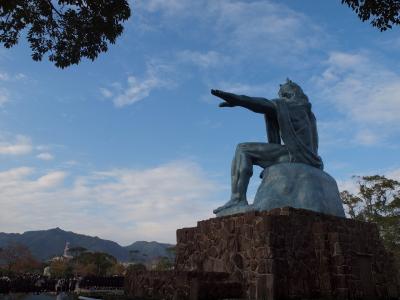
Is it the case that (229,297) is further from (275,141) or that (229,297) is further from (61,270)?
(61,270)

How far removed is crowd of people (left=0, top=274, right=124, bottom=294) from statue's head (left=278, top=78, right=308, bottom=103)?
537 inches

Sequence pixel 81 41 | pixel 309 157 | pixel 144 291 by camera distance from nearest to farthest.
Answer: pixel 81 41
pixel 144 291
pixel 309 157

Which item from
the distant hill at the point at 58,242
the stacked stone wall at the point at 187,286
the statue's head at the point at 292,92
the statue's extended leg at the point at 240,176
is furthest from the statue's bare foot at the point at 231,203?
the distant hill at the point at 58,242

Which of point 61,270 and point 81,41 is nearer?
point 81,41

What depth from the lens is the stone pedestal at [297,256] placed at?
7891 mm

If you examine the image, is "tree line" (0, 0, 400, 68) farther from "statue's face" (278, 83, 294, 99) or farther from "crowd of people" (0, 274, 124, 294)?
"crowd of people" (0, 274, 124, 294)

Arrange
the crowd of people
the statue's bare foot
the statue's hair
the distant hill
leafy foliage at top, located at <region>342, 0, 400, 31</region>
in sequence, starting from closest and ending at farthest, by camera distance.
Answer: leafy foliage at top, located at <region>342, 0, 400, 31</region>
the statue's bare foot
the statue's hair
the crowd of people
the distant hill

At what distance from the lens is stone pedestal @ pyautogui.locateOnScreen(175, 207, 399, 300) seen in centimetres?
789

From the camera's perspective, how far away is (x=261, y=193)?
962 cm

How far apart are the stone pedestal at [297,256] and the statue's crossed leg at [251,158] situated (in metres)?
1.21

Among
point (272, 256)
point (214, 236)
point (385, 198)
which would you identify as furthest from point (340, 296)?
point (385, 198)

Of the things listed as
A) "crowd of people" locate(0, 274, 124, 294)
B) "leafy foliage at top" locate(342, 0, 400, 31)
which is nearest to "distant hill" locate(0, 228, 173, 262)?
"crowd of people" locate(0, 274, 124, 294)

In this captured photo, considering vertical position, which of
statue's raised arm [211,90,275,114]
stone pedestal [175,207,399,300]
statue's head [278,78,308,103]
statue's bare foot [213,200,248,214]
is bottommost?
stone pedestal [175,207,399,300]

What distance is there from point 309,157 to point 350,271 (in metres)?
2.94
